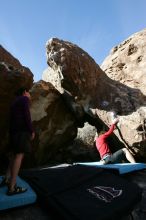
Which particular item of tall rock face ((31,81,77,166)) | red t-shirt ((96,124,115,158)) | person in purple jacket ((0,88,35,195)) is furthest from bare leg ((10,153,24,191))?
tall rock face ((31,81,77,166))

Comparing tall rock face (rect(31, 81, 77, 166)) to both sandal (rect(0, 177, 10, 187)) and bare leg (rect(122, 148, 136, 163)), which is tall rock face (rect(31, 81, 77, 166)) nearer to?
bare leg (rect(122, 148, 136, 163))

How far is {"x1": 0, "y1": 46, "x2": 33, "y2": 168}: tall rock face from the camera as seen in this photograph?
7219 millimetres

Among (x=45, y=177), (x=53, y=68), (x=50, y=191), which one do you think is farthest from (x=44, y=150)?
(x=50, y=191)

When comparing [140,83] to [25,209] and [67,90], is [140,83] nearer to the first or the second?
[67,90]

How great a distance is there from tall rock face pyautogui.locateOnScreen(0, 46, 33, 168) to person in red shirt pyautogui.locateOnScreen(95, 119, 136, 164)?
2886 millimetres

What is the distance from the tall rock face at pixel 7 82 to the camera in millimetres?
7219

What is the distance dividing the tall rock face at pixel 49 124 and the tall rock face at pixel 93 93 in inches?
16.6

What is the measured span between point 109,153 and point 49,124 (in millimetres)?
2438

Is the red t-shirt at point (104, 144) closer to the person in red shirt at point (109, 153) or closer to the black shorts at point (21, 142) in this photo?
the person in red shirt at point (109, 153)

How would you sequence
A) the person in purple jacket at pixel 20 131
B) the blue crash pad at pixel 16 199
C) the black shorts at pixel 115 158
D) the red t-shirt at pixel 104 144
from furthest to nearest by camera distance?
the red t-shirt at pixel 104 144 < the black shorts at pixel 115 158 < the person in purple jacket at pixel 20 131 < the blue crash pad at pixel 16 199

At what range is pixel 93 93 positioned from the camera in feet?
A: 32.6

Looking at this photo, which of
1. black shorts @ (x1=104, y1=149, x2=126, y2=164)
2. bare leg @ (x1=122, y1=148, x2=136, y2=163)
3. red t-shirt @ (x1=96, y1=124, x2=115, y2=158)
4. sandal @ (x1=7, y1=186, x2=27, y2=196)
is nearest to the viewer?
sandal @ (x1=7, y1=186, x2=27, y2=196)

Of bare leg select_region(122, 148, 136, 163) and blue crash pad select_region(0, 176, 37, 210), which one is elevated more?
bare leg select_region(122, 148, 136, 163)

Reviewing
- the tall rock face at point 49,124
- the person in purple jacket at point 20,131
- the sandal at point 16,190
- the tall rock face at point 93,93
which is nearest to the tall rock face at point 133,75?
the tall rock face at point 93,93
